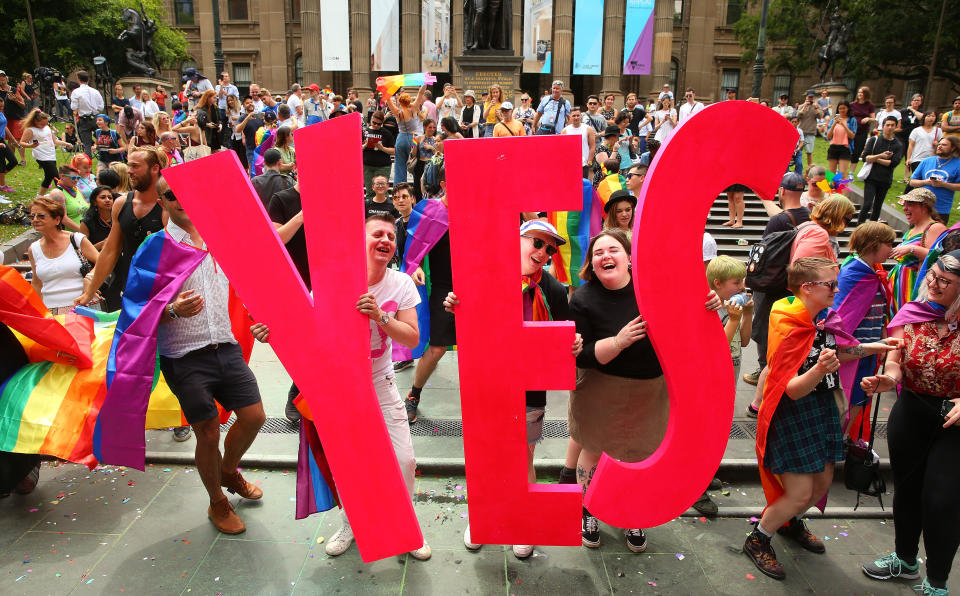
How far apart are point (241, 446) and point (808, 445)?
11.6 feet

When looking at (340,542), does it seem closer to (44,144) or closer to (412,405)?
(412,405)

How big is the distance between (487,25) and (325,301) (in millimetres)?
24141

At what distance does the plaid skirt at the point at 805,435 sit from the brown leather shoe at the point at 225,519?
3.35m

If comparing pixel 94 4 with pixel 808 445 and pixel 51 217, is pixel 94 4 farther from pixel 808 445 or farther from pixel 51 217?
pixel 808 445

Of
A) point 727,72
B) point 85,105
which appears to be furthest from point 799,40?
point 85,105

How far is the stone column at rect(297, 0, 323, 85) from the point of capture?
104ft

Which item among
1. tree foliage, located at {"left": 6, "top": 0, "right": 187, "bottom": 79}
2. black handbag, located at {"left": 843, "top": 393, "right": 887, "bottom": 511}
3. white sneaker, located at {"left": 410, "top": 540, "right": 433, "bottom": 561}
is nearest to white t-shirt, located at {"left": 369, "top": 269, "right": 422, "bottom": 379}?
white sneaker, located at {"left": 410, "top": 540, "right": 433, "bottom": 561}

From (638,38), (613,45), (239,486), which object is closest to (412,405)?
(239,486)

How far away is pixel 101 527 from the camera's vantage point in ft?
13.4

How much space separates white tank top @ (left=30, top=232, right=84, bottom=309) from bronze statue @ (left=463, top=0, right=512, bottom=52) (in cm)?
2153

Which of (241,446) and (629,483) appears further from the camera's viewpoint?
(241,446)

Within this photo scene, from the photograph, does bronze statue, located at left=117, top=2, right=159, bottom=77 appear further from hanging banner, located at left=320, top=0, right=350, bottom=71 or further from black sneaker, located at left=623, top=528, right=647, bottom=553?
black sneaker, located at left=623, top=528, right=647, bottom=553

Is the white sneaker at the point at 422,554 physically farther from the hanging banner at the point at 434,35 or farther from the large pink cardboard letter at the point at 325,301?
the hanging banner at the point at 434,35

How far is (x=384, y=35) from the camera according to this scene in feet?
102
